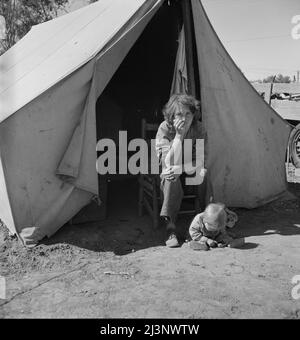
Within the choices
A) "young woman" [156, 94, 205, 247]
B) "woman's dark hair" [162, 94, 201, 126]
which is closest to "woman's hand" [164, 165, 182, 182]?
"young woman" [156, 94, 205, 247]

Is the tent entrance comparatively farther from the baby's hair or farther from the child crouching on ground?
the baby's hair

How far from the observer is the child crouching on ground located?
3.62 m

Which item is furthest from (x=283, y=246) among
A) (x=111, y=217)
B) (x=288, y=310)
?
(x=111, y=217)

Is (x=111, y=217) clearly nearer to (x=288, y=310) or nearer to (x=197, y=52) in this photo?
(x=197, y=52)

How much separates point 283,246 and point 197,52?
7.05 ft

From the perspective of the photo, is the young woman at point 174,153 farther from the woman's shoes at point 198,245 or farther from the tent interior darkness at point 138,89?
the tent interior darkness at point 138,89

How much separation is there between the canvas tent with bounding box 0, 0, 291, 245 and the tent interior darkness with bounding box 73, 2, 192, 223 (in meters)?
0.60

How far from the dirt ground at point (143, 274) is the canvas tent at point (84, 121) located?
38 centimetres

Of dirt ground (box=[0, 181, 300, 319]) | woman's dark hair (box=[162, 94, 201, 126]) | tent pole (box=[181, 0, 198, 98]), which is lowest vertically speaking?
dirt ground (box=[0, 181, 300, 319])

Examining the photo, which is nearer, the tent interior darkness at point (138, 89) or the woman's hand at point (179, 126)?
the woman's hand at point (179, 126)

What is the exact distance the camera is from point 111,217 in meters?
4.62

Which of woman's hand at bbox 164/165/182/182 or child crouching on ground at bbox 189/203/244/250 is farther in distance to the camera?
woman's hand at bbox 164/165/182/182

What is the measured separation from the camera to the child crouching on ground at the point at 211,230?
3.62 m

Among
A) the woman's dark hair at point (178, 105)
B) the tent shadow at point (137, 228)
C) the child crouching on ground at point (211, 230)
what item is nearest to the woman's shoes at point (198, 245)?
the child crouching on ground at point (211, 230)
